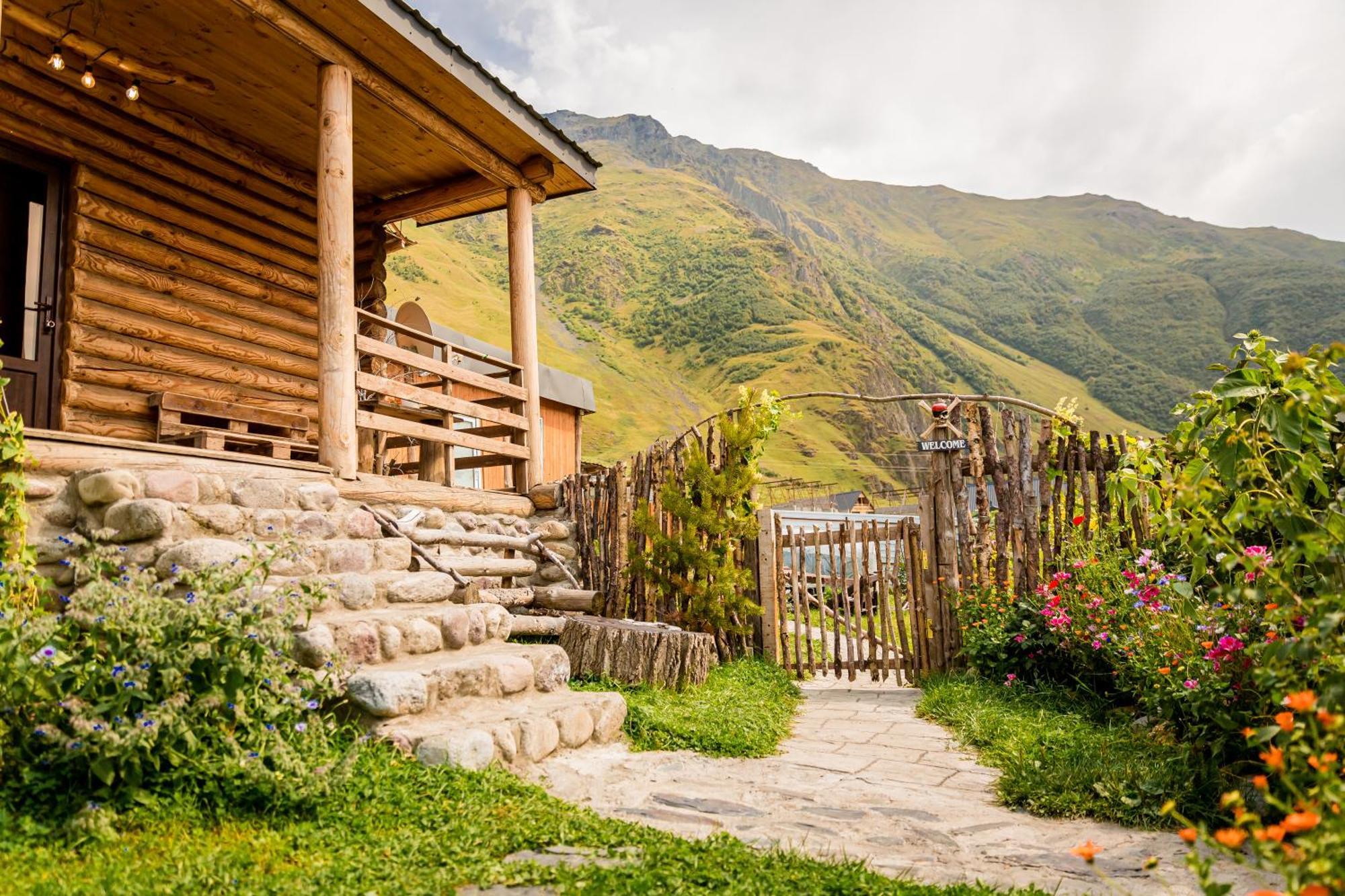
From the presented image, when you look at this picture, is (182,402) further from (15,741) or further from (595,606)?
(15,741)

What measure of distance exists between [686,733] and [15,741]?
3.37 meters

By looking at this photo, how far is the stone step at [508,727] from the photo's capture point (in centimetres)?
401

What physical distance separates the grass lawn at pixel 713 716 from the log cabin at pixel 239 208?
293 centimetres

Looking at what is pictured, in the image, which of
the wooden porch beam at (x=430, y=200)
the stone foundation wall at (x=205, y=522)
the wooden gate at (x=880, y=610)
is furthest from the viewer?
the wooden porch beam at (x=430, y=200)

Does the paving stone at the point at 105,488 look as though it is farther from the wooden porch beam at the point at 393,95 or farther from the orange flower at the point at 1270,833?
the orange flower at the point at 1270,833

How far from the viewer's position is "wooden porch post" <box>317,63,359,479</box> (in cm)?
661

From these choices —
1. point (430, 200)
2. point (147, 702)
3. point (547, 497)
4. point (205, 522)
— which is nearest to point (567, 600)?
point (547, 497)

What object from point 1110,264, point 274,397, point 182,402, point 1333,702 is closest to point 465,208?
point 274,397

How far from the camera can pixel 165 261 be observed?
8055mm

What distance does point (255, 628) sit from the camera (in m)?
3.53

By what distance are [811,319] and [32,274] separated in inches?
3127

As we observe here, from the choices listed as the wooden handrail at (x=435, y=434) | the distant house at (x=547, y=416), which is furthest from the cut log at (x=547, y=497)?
the distant house at (x=547, y=416)

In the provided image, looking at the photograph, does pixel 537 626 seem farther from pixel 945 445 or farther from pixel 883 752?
pixel 945 445

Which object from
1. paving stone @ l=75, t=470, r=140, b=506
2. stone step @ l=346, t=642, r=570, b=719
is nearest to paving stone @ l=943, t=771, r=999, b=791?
stone step @ l=346, t=642, r=570, b=719
